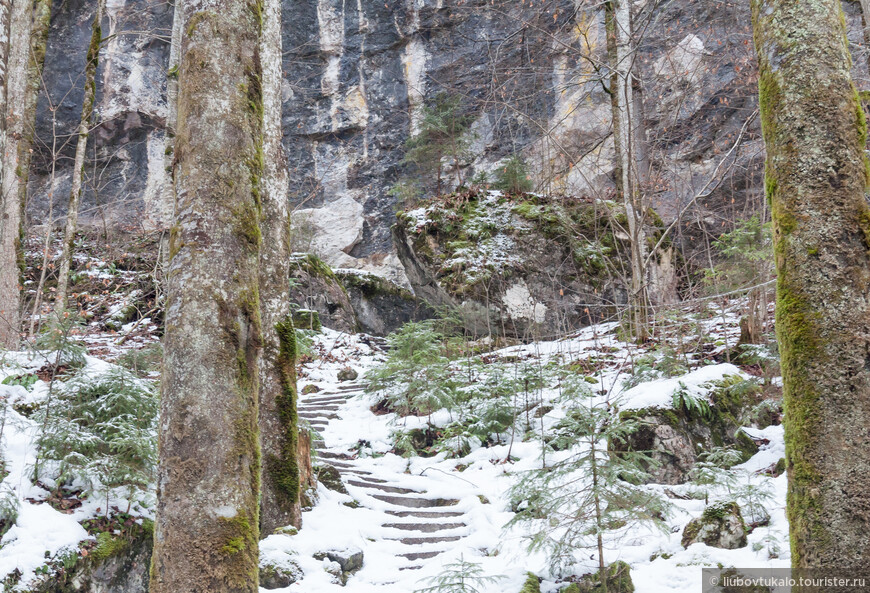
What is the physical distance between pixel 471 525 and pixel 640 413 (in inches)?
78.5

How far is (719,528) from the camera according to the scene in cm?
410

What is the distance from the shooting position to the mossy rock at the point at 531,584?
3924 millimetres

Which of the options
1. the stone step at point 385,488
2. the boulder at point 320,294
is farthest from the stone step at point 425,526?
the boulder at point 320,294

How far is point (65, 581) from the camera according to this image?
145 inches

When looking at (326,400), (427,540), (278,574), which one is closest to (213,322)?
(278,574)

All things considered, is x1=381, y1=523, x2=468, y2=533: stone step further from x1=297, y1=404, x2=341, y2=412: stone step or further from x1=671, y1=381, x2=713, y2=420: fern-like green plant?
x1=297, y1=404, x2=341, y2=412: stone step

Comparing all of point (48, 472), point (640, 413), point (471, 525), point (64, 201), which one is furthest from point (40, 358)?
point (64, 201)

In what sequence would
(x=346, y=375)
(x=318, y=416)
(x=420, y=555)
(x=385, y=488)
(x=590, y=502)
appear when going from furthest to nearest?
(x=346, y=375)
(x=318, y=416)
(x=385, y=488)
(x=420, y=555)
(x=590, y=502)

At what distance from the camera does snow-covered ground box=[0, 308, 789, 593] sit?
3.87m

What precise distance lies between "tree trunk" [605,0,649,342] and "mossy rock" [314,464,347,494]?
188 inches

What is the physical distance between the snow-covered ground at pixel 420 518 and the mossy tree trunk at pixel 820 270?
1.64m

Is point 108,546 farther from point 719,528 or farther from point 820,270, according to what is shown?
point 820,270

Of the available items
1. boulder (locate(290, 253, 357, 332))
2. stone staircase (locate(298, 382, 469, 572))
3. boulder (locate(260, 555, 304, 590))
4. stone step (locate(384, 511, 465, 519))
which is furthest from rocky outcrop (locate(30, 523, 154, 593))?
boulder (locate(290, 253, 357, 332))

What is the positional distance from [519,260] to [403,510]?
7.49 metres
